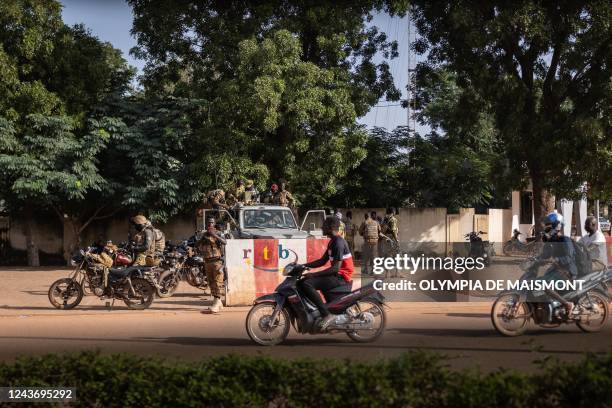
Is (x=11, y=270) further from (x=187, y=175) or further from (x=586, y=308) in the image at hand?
(x=586, y=308)

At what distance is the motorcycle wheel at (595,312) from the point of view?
1045 centimetres

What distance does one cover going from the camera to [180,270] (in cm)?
1694

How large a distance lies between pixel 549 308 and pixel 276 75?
1480 centimetres

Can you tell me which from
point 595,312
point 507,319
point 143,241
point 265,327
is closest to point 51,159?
point 143,241

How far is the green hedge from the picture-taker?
5129 millimetres

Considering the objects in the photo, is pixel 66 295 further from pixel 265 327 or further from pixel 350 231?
pixel 350 231

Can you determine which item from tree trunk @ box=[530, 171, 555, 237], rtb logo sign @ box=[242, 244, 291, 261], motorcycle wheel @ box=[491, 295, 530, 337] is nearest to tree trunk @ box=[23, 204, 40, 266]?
rtb logo sign @ box=[242, 244, 291, 261]

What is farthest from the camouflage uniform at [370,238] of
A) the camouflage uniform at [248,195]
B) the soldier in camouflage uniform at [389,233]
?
the camouflage uniform at [248,195]

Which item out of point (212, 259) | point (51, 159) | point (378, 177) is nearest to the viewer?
point (212, 259)

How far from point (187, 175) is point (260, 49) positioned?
5.40 meters

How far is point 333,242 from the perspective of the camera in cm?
999

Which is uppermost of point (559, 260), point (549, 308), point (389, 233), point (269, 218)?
point (269, 218)

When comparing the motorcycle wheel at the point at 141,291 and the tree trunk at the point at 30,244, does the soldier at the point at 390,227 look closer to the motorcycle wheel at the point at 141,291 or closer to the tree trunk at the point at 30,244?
the motorcycle wheel at the point at 141,291

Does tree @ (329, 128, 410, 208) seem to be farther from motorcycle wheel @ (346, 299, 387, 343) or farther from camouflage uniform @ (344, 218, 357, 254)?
motorcycle wheel @ (346, 299, 387, 343)
